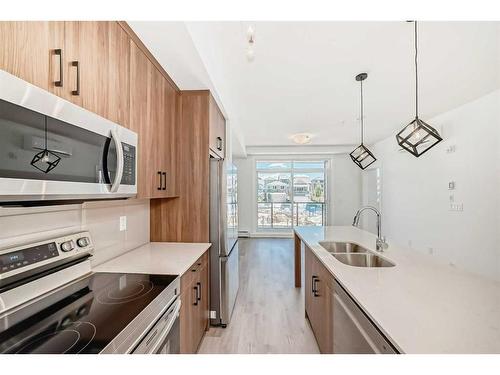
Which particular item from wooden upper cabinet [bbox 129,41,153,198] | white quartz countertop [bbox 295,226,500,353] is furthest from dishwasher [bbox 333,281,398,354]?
wooden upper cabinet [bbox 129,41,153,198]

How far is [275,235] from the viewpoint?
723cm

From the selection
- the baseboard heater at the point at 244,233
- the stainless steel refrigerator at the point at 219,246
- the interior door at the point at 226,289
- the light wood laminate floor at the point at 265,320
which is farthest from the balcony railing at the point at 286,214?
the stainless steel refrigerator at the point at 219,246

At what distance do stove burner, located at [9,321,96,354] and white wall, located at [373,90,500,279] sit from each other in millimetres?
3959

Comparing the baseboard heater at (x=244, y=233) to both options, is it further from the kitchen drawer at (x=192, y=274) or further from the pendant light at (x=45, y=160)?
the pendant light at (x=45, y=160)

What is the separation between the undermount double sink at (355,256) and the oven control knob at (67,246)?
1823mm

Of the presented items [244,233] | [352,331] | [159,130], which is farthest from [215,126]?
[244,233]

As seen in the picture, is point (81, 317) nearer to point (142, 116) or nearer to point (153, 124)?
point (142, 116)

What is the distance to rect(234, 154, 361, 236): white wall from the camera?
7.09m

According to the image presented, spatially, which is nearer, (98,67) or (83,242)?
(98,67)

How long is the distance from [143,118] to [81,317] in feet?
3.99

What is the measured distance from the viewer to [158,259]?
175 cm

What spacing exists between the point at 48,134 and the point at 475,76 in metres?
3.74

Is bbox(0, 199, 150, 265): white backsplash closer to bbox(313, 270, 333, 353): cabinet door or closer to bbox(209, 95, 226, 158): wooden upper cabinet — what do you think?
bbox(209, 95, 226, 158): wooden upper cabinet
